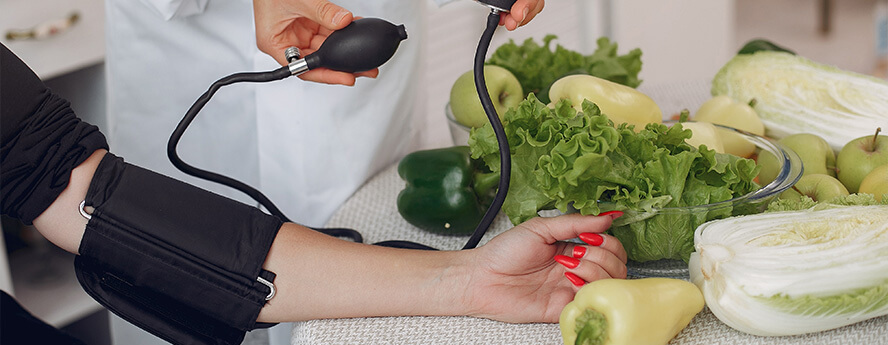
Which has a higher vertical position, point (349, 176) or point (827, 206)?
point (827, 206)

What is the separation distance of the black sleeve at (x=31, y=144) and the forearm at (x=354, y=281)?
208 mm

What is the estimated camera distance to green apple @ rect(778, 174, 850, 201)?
773 millimetres

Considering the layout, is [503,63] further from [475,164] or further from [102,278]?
[102,278]

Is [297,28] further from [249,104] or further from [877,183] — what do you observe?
[877,183]

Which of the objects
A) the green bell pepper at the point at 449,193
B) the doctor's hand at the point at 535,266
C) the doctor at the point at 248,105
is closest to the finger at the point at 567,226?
the doctor's hand at the point at 535,266

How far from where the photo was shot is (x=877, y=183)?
76cm

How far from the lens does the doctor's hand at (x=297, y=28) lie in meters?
0.80

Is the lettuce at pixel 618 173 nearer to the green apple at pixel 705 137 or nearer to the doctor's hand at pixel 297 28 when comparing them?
the green apple at pixel 705 137

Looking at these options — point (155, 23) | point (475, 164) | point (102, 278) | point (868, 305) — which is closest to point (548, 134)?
point (475, 164)

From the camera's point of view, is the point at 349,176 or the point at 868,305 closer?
the point at 868,305

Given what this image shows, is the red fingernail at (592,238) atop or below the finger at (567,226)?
below

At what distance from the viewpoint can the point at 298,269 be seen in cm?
73

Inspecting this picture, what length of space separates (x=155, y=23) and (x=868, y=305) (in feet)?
2.76

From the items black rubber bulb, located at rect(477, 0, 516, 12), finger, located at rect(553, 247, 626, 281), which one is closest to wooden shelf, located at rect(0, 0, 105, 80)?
black rubber bulb, located at rect(477, 0, 516, 12)
